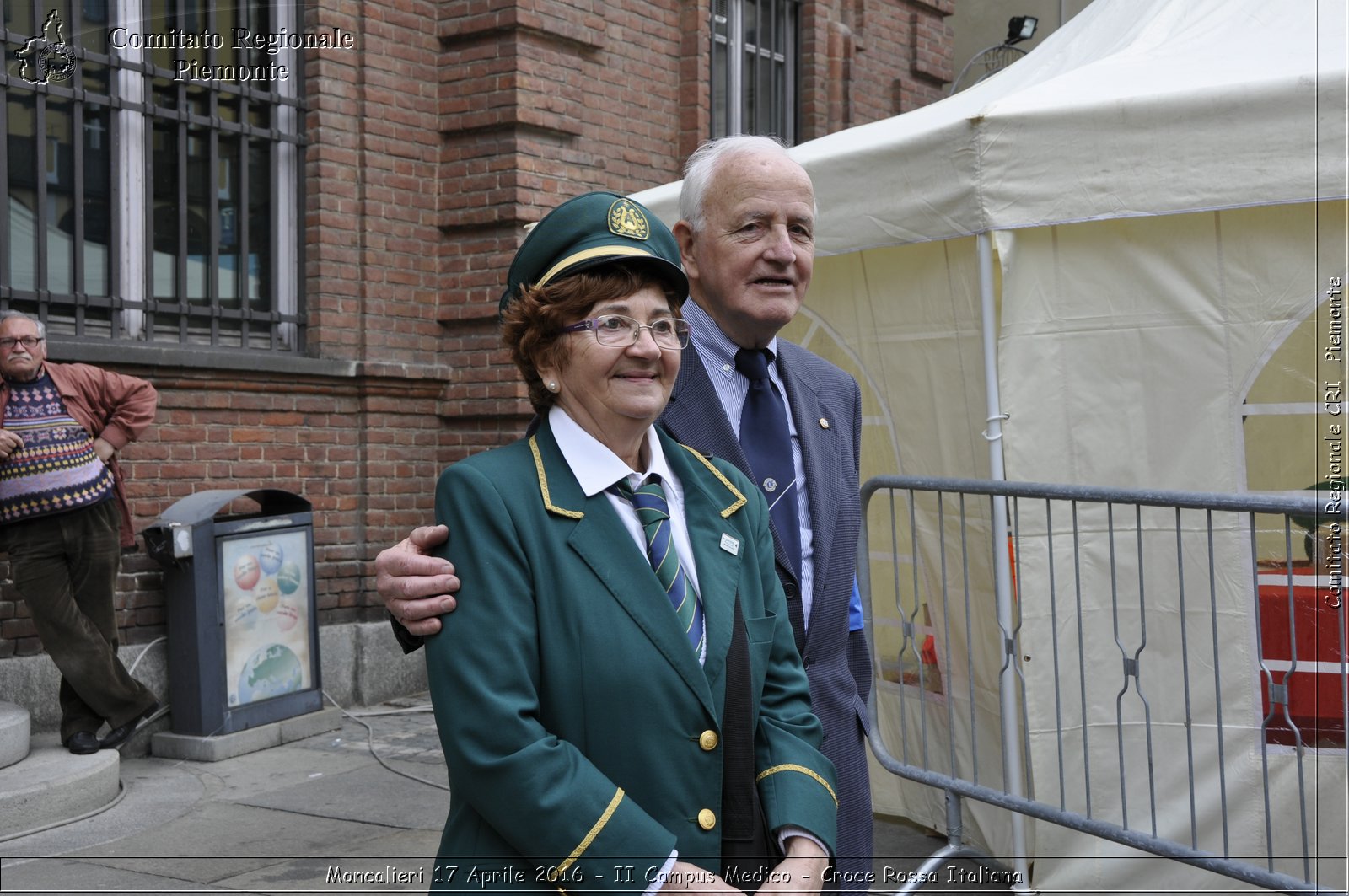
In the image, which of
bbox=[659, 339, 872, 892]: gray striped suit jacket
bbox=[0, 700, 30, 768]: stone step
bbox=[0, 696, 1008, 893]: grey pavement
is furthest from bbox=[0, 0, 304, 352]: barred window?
bbox=[659, 339, 872, 892]: gray striped suit jacket

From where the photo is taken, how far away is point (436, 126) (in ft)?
26.6

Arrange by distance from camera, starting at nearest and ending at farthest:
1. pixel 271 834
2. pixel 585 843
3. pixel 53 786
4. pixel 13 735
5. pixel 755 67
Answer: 1. pixel 585 843
2. pixel 271 834
3. pixel 53 786
4. pixel 13 735
5. pixel 755 67

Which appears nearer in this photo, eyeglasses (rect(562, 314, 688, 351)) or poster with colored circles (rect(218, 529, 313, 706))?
eyeglasses (rect(562, 314, 688, 351))

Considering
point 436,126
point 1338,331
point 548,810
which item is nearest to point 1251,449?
point 1338,331

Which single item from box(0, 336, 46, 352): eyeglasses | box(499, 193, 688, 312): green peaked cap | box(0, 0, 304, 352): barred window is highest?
box(0, 0, 304, 352): barred window

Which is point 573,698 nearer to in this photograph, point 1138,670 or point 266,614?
point 1138,670

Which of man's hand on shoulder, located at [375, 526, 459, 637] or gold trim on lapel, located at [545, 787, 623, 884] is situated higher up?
man's hand on shoulder, located at [375, 526, 459, 637]

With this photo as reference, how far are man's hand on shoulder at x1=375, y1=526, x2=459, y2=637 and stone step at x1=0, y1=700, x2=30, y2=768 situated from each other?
4.35 metres

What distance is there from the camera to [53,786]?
5340 mm

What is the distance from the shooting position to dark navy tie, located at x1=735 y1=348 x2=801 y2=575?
2621mm

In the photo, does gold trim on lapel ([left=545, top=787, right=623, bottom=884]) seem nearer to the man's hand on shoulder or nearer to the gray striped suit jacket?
the man's hand on shoulder

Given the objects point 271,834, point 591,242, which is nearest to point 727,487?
point 591,242

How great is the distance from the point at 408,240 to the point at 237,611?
255cm

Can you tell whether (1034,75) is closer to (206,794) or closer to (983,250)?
(983,250)
